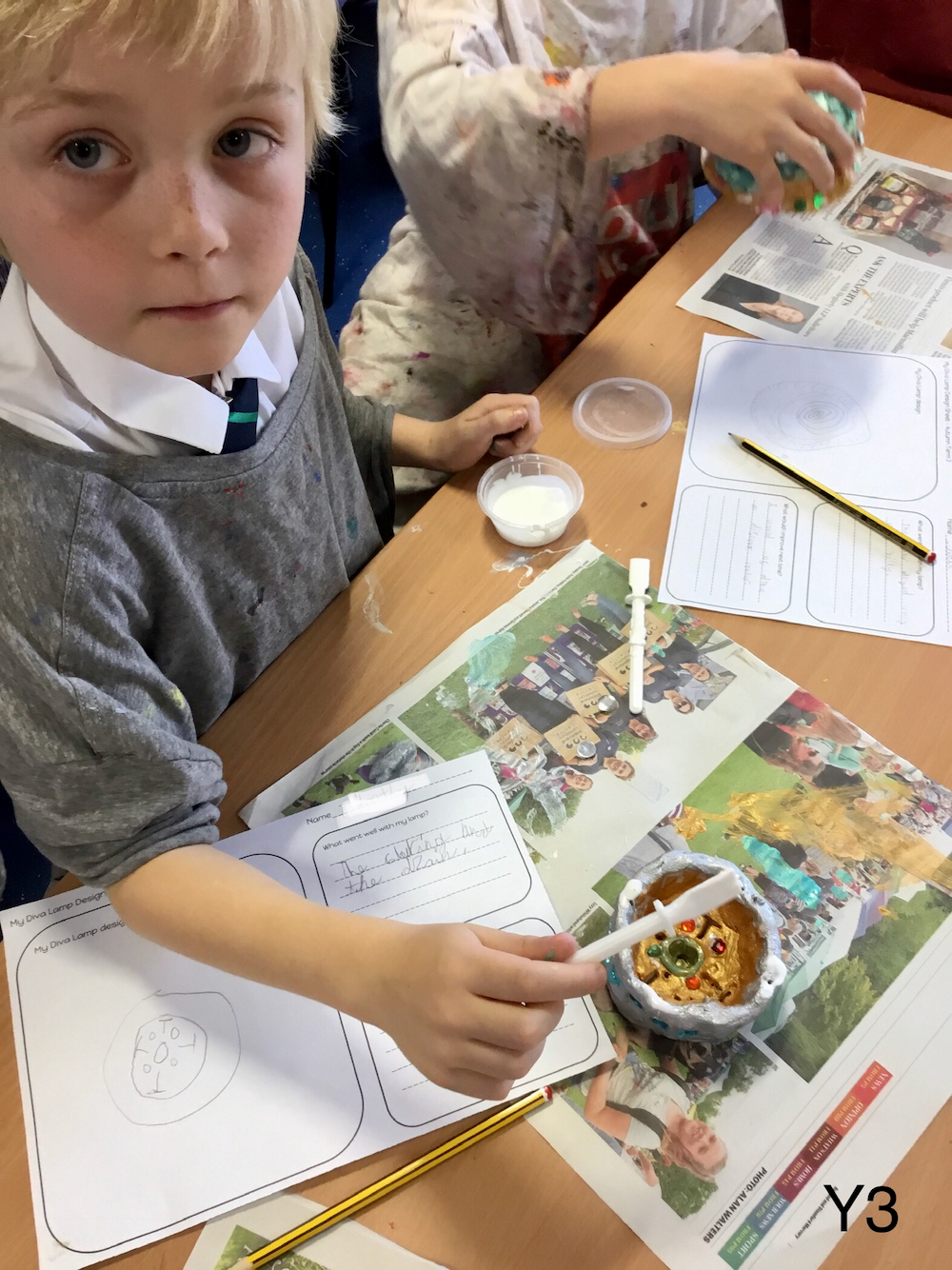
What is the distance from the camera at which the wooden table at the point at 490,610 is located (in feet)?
1.39

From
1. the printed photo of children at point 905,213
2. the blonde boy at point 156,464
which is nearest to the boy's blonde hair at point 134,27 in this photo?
the blonde boy at point 156,464

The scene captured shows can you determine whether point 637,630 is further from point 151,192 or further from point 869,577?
point 151,192

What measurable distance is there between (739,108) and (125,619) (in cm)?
63

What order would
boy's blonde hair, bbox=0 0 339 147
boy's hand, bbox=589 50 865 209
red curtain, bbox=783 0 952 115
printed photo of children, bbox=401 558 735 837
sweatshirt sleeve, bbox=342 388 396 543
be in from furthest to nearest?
red curtain, bbox=783 0 952 115 → sweatshirt sleeve, bbox=342 388 396 543 → boy's hand, bbox=589 50 865 209 → printed photo of children, bbox=401 558 735 837 → boy's blonde hair, bbox=0 0 339 147

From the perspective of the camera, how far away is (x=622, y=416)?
73 centimetres

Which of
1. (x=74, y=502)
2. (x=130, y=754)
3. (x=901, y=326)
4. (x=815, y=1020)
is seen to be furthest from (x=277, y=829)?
(x=901, y=326)

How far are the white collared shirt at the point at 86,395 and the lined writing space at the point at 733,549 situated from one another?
0.34 meters

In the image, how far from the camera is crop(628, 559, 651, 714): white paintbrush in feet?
1.92

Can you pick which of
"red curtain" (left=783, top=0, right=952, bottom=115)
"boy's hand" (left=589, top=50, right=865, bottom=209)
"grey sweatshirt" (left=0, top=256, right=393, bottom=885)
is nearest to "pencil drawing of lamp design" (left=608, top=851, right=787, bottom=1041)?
"grey sweatshirt" (left=0, top=256, right=393, bottom=885)

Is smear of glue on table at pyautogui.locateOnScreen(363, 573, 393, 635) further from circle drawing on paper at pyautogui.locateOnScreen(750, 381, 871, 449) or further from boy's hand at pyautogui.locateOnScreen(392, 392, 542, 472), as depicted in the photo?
circle drawing on paper at pyautogui.locateOnScreen(750, 381, 871, 449)

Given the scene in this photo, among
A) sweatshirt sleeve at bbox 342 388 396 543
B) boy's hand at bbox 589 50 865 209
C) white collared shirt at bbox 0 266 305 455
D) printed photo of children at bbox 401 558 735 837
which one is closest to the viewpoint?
white collared shirt at bbox 0 266 305 455

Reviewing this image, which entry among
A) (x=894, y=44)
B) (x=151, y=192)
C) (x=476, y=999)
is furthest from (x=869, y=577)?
(x=894, y=44)

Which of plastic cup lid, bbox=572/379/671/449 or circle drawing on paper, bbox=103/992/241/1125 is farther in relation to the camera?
plastic cup lid, bbox=572/379/671/449

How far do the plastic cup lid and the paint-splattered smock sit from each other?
178 millimetres
